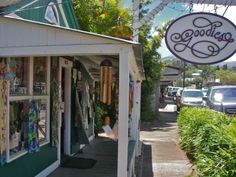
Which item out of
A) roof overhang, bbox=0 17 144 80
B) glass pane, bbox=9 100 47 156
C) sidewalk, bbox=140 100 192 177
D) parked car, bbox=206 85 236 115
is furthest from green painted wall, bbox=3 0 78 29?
parked car, bbox=206 85 236 115

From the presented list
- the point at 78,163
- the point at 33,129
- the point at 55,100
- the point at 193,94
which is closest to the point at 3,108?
the point at 33,129

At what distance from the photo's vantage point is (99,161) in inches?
359

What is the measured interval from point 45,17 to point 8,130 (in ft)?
9.98

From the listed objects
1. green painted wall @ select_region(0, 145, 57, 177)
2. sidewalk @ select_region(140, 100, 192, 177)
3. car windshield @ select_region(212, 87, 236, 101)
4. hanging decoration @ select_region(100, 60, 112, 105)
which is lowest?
sidewalk @ select_region(140, 100, 192, 177)

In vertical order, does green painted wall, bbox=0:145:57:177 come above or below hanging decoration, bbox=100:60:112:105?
below

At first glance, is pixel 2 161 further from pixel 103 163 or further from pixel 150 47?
pixel 150 47

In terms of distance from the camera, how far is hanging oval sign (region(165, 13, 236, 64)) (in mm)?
5668

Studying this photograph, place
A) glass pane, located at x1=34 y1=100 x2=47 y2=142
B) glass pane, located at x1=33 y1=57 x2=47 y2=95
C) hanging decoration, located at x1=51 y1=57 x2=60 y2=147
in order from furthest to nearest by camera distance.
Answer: hanging decoration, located at x1=51 y1=57 x2=60 y2=147 → glass pane, located at x1=34 y1=100 x2=47 y2=142 → glass pane, located at x1=33 y1=57 x2=47 y2=95

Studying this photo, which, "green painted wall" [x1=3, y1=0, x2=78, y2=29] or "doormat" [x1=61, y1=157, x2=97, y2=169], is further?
"doormat" [x1=61, y1=157, x2=97, y2=169]

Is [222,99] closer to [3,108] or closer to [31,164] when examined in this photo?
[31,164]

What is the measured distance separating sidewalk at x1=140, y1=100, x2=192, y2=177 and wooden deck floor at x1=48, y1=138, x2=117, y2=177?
2.69ft

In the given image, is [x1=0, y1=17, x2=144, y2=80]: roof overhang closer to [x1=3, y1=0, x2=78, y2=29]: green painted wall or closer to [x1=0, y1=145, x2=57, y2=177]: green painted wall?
[x1=3, y1=0, x2=78, y2=29]: green painted wall

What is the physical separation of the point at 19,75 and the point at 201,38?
2970mm

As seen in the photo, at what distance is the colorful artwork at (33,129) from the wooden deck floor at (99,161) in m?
1.16
